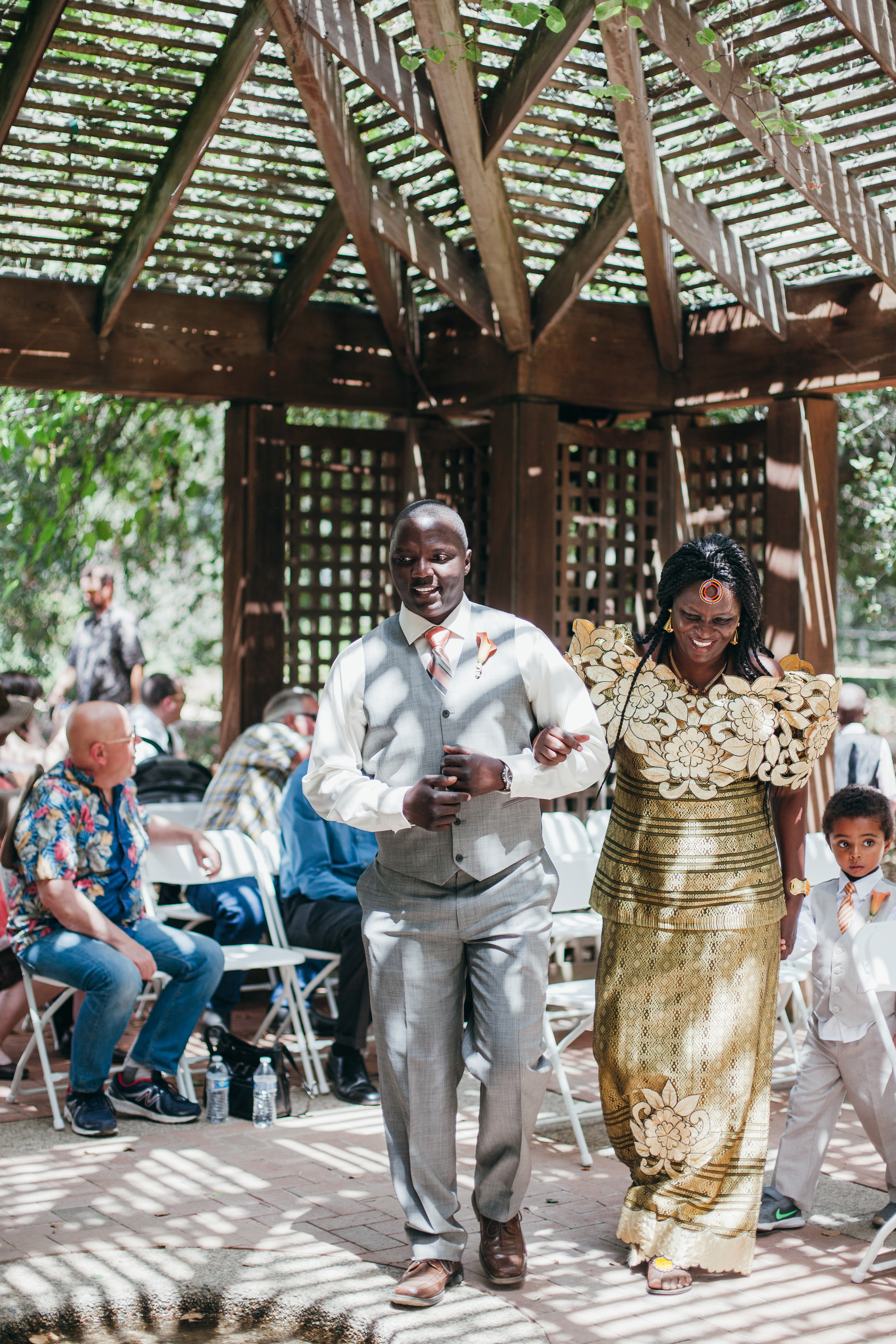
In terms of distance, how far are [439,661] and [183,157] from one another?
3.34 metres

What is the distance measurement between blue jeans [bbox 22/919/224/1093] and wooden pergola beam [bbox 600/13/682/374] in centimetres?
338

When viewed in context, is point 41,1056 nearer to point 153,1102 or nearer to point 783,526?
point 153,1102

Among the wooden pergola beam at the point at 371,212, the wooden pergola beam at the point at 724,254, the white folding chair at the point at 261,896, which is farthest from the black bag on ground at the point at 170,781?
the wooden pergola beam at the point at 724,254

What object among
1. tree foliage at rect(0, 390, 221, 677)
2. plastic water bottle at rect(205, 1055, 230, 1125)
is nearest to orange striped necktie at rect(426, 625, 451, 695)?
plastic water bottle at rect(205, 1055, 230, 1125)

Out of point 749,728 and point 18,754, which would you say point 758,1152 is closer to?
point 749,728

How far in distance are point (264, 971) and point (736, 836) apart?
402 cm

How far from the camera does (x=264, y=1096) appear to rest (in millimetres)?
5016

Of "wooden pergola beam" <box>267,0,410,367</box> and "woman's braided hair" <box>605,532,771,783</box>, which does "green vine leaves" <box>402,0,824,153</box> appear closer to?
"wooden pergola beam" <box>267,0,410,367</box>

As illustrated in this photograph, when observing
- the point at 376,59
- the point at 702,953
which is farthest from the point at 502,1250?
the point at 376,59

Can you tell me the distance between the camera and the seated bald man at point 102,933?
193 inches

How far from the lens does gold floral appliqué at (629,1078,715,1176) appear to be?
367 cm

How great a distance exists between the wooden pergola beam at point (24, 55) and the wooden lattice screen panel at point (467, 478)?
8.48 feet

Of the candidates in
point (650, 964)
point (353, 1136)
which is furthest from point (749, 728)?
point (353, 1136)

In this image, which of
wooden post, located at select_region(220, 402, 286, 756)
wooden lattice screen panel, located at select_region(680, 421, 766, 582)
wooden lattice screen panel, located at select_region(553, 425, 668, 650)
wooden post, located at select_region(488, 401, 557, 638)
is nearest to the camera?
wooden post, located at select_region(488, 401, 557, 638)
